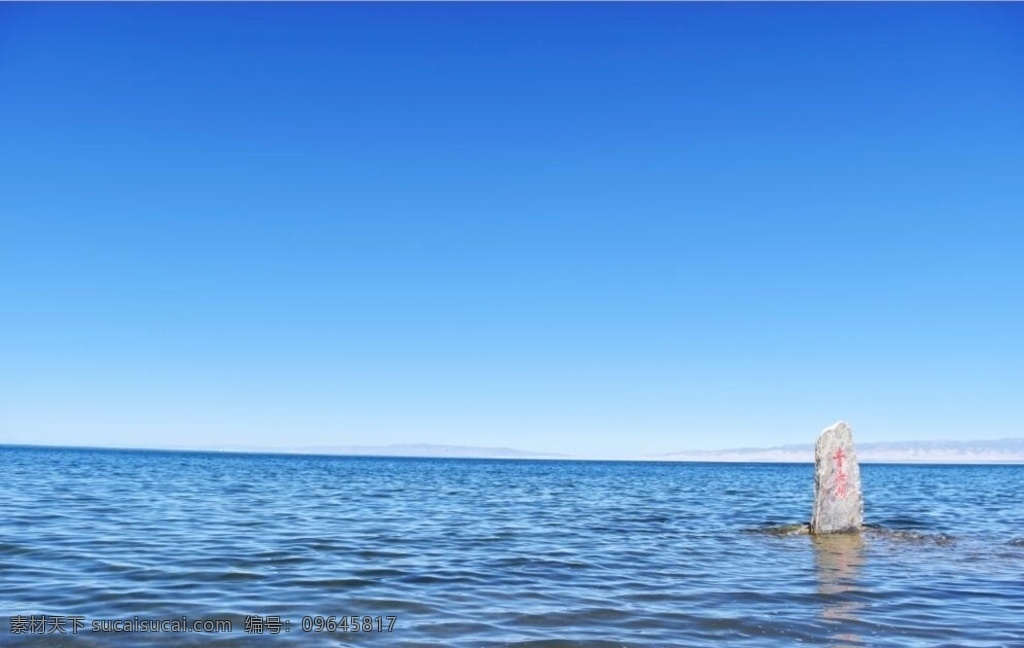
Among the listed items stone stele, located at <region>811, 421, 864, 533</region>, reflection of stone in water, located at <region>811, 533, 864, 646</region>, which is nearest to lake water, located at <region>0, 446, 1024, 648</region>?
reflection of stone in water, located at <region>811, 533, 864, 646</region>

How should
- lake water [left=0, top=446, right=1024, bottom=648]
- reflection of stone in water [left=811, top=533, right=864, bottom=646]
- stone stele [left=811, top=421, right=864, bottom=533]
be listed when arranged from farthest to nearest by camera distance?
stone stele [left=811, top=421, right=864, bottom=533], reflection of stone in water [left=811, top=533, right=864, bottom=646], lake water [left=0, top=446, right=1024, bottom=648]

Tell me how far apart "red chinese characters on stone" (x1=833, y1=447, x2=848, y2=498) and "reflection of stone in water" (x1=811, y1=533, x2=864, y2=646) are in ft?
3.48

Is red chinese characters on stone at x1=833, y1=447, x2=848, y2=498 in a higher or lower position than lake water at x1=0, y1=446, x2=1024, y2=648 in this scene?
higher

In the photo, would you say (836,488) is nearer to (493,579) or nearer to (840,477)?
(840,477)

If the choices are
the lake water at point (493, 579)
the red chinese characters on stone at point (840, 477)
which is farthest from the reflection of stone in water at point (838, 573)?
the red chinese characters on stone at point (840, 477)

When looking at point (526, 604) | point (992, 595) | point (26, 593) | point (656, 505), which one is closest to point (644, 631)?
point (526, 604)

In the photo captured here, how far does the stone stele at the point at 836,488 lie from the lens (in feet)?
62.1

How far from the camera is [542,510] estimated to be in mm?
24750

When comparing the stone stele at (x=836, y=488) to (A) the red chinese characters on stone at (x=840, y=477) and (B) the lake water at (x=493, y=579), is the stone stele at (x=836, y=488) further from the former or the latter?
(B) the lake water at (x=493, y=579)

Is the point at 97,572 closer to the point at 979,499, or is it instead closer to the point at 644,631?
the point at 644,631

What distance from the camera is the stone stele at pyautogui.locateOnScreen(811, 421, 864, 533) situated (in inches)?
746

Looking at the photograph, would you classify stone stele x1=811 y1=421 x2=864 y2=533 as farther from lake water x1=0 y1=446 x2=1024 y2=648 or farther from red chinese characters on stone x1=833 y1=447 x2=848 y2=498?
lake water x1=0 y1=446 x2=1024 y2=648

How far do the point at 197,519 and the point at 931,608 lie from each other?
653 inches

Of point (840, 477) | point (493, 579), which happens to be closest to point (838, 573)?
point (493, 579)
